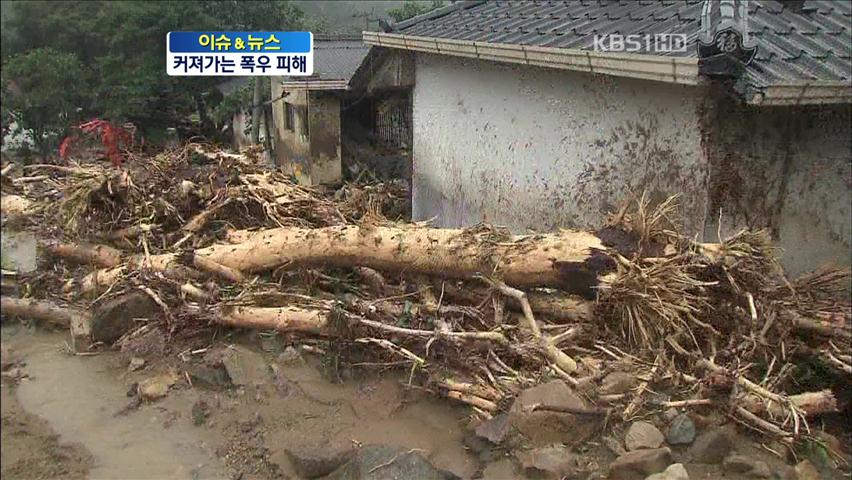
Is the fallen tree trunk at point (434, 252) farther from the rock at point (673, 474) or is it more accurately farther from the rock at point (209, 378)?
the rock at point (673, 474)

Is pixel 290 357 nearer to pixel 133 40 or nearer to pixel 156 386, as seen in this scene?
pixel 156 386

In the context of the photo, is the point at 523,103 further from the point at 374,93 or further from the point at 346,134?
the point at 346,134

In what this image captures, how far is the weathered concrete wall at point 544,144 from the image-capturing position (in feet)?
17.7

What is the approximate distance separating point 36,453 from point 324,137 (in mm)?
11828

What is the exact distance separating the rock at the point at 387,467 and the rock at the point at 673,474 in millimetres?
1066

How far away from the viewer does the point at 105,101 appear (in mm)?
7332

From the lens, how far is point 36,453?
3154 mm

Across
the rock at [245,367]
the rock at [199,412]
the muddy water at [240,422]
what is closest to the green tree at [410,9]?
the rock at [245,367]

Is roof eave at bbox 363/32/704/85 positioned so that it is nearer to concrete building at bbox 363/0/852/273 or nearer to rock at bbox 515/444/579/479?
concrete building at bbox 363/0/852/273

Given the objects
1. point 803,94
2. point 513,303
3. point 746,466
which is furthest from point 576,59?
point 746,466

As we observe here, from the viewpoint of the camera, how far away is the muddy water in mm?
3785

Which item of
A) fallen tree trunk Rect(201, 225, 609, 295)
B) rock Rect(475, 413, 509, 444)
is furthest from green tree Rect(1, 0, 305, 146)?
rock Rect(475, 413, 509, 444)

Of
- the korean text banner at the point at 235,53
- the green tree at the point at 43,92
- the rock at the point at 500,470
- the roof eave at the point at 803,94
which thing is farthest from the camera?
the korean text banner at the point at 235,53

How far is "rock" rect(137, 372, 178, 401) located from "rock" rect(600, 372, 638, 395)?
2.90 m
